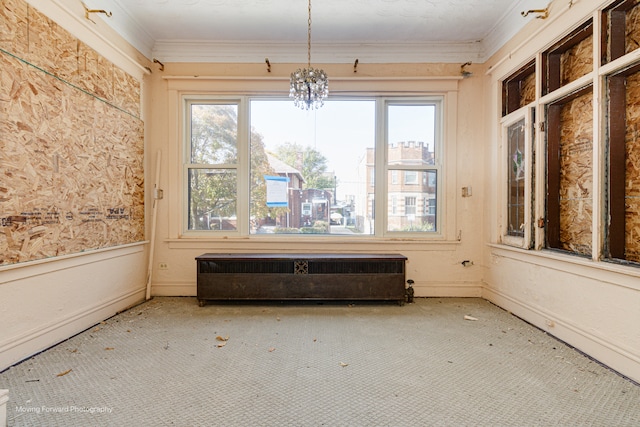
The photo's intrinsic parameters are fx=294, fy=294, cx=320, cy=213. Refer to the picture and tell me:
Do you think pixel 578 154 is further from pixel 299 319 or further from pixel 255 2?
pixel 255 2

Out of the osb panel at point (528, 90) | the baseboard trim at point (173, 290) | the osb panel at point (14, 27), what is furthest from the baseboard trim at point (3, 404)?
the osb panel at point (528, 90)

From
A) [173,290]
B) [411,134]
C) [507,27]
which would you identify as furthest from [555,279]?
[173,290]

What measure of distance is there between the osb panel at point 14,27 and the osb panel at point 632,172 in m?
4.38

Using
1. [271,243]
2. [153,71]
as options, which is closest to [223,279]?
[271,243]

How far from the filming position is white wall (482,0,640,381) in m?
1.99

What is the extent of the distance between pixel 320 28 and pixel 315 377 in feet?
11.4

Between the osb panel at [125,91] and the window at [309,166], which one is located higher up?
the osb panel at [125,91]

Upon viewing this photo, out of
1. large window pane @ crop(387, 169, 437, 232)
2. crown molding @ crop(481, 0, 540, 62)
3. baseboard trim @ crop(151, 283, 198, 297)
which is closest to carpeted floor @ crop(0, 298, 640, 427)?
baseboard trim @ crop(151, 283, 198, 297)

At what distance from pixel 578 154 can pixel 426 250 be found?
5.72ft

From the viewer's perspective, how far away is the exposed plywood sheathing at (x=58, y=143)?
204 centimetres

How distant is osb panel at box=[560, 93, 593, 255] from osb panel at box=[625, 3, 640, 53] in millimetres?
405

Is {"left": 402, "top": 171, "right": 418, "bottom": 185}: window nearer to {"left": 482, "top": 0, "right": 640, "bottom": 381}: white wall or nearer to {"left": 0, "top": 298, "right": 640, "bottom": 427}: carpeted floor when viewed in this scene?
{"left": 482, "top": 0, "right": 640, "bottom": 381}: white wall

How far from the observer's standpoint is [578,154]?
2.55m

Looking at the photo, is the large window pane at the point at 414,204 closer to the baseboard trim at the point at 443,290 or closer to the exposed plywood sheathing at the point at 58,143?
the baseboard trim at the point at 443,290
